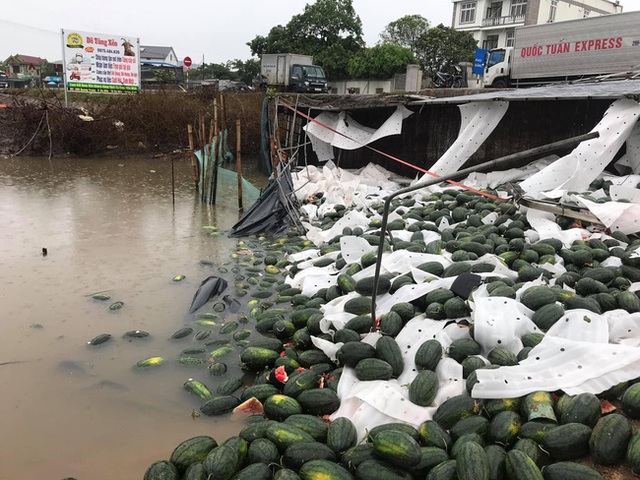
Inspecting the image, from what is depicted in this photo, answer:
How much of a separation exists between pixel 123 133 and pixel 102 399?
1532 cm

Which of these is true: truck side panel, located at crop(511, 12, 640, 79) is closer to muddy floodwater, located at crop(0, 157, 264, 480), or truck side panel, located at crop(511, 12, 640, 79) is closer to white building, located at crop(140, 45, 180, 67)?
muddy floodwater, located at crop(0, 157, 264, 480)

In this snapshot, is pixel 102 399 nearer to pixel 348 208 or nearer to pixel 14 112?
pixel 348 208

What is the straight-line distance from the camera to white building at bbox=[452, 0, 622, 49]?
44.4m

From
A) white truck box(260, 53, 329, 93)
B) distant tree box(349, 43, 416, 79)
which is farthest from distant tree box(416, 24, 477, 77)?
white truck box(260, 53, 329, 93)

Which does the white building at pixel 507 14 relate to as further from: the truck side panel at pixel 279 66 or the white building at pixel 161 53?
the white building at pixel 161 53

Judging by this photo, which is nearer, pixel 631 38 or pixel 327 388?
pixel 327 388

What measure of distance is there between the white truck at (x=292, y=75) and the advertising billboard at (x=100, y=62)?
35.4ft

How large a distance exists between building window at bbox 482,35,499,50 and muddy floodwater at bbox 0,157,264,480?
4582cm

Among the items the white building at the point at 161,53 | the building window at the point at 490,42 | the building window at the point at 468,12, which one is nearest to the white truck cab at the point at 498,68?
the building window at the point at 490,42

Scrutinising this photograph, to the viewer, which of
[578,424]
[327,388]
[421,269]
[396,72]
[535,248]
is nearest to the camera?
[578,424]

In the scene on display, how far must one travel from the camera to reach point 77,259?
6.35 m

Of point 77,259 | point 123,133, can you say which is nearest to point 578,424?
point 77,259

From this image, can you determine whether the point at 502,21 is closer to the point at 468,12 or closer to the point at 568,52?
the point at 468,12

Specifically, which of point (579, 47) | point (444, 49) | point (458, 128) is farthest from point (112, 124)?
point (444, 49)
